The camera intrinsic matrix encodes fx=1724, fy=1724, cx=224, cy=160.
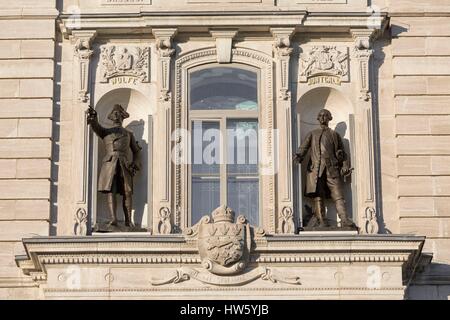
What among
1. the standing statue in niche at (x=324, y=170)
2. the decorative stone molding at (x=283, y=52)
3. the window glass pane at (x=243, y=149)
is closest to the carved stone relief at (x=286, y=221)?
the standing statue in niche at (x=324, y=170)

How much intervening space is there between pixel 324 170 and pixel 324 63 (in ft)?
6.73

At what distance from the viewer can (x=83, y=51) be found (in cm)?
3055

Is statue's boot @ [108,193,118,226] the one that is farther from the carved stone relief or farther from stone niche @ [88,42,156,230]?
the carved stone relief

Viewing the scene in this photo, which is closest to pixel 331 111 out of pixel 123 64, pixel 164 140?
pixel 164 140

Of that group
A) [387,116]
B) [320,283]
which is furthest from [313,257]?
[387,116]

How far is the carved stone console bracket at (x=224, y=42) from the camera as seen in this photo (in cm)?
3058

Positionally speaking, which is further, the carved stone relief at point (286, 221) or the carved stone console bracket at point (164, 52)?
the carved stone console bracket at point (164, 52)

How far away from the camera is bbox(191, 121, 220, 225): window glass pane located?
30.0 meters

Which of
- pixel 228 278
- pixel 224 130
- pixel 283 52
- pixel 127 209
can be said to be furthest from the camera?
pixel 224 130

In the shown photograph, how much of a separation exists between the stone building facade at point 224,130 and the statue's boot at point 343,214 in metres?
0.24

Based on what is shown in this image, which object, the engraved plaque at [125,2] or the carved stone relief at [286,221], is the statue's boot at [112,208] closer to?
the carved stone relief at [286,221]

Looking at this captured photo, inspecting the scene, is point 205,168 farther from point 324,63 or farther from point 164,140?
point 324,63

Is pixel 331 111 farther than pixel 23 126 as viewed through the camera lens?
Yes

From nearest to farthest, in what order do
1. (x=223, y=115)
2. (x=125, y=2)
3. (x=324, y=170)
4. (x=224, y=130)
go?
(x=324, y=170)
(x=224, y=130)
(x=223, y=115)
(x=125, y=2)
